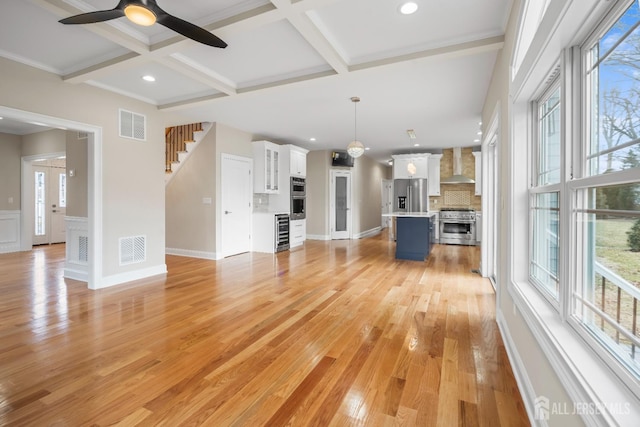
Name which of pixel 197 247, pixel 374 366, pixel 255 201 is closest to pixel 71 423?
pixel 374 366

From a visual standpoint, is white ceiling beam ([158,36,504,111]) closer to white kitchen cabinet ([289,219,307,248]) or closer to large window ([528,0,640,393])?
large window ([528,0,640,393])

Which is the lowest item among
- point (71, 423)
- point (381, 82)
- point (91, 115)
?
point (71, 423)

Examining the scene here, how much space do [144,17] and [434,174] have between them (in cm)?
810

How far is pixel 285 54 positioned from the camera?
336 cm

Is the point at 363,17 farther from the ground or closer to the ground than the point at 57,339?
farther from the ground

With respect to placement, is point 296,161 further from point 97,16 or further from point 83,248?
point 97,16

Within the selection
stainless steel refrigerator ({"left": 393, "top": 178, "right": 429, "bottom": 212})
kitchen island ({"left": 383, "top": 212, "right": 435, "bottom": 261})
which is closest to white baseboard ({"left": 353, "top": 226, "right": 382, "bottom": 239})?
stainless steel refrigerator ({"left": 393, "top": 178, "right": 429, "bottom": 212})

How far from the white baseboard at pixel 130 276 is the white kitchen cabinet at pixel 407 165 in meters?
6.76

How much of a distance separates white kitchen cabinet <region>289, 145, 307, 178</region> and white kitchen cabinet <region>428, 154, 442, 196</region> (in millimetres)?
3715

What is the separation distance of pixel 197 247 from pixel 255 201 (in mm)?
1763

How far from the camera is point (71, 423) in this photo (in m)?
1.65

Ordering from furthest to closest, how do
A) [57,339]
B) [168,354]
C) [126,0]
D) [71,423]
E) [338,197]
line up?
1. [338,197]
2. [57,339]
3. [168,354]
4. [126,0]
5. [71,423]

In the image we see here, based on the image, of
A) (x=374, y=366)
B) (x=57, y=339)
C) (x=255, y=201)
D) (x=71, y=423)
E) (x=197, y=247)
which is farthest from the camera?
(x=255, y=201)

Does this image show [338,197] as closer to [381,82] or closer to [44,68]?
[381,82]
